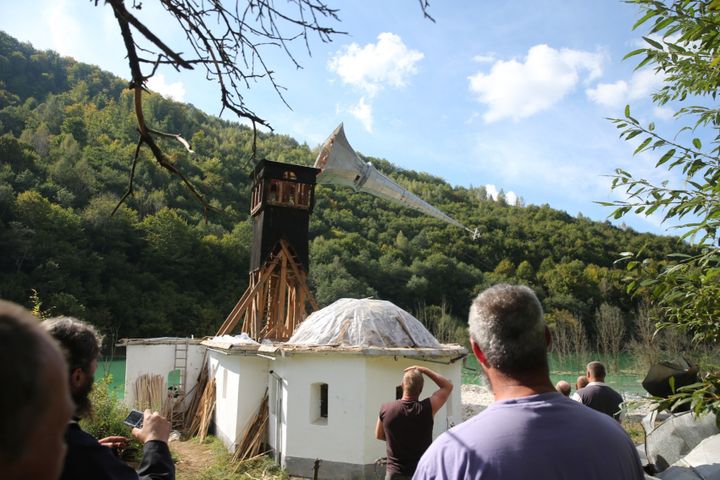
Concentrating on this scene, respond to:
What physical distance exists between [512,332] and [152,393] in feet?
59.6

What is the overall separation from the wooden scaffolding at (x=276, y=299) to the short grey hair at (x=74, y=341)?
13.4 meters

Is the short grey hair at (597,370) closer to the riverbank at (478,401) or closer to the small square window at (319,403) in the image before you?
the small square window at (319,403)

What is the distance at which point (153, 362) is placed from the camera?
58.8ft

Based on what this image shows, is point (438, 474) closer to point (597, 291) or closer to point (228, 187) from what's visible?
point (228, 187)

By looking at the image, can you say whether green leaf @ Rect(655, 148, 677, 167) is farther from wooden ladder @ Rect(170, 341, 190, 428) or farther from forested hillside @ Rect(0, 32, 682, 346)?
forested hillside @ Rect(0, 32, 682, 346)

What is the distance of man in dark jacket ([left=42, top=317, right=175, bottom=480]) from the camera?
173 cm

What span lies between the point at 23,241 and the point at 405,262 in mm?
34931

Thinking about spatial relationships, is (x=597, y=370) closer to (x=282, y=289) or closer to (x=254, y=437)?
(x=254, y=437)

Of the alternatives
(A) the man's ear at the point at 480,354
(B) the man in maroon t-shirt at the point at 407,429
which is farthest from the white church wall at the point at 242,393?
(A) the man's ear at the point at 480,354

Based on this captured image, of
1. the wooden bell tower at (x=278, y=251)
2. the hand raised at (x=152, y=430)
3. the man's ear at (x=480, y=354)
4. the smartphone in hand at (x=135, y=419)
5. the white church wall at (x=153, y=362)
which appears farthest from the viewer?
the white church wall at (x=153, y=362)

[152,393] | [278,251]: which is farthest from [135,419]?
[152,393]

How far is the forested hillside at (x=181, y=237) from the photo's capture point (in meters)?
37.0

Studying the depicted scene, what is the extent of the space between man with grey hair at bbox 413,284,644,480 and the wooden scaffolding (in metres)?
13.8

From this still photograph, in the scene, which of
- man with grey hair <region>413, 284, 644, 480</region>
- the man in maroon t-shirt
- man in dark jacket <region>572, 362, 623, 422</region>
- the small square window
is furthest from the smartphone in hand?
the small square window
